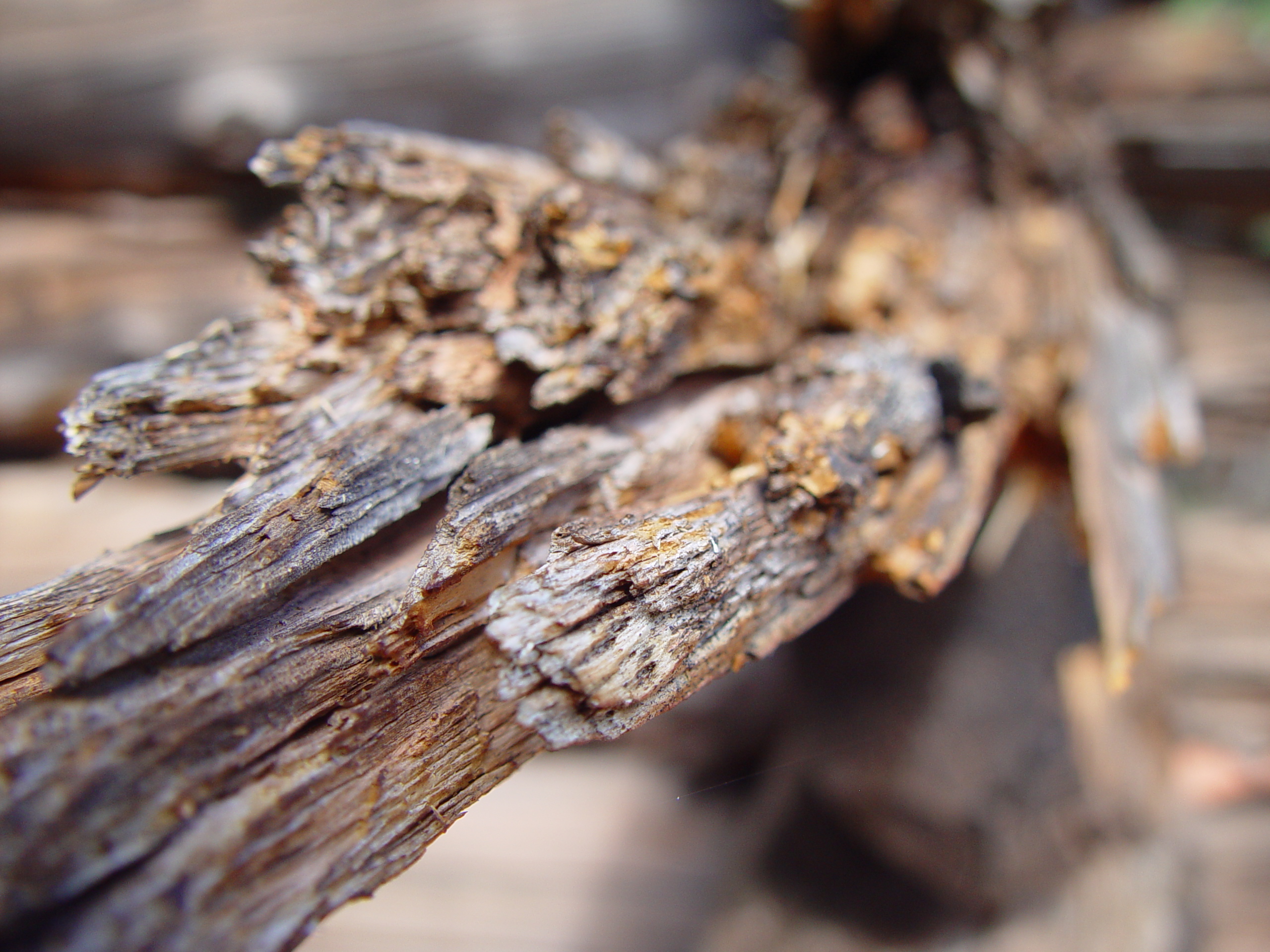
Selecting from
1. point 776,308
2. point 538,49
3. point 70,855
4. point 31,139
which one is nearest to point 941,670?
point 776,308

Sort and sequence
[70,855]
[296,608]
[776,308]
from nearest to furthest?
[70,855] → [296,608] → [776,308]

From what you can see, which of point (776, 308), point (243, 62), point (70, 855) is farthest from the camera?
point (243, 62)

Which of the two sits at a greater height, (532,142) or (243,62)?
(243,62)

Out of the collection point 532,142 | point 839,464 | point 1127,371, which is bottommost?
point 1127,371

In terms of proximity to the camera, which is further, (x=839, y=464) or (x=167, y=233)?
(x=167, y=233)

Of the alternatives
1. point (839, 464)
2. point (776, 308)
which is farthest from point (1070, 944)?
point (776, 308)

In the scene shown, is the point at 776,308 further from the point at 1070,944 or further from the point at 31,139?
the point at 31,139
